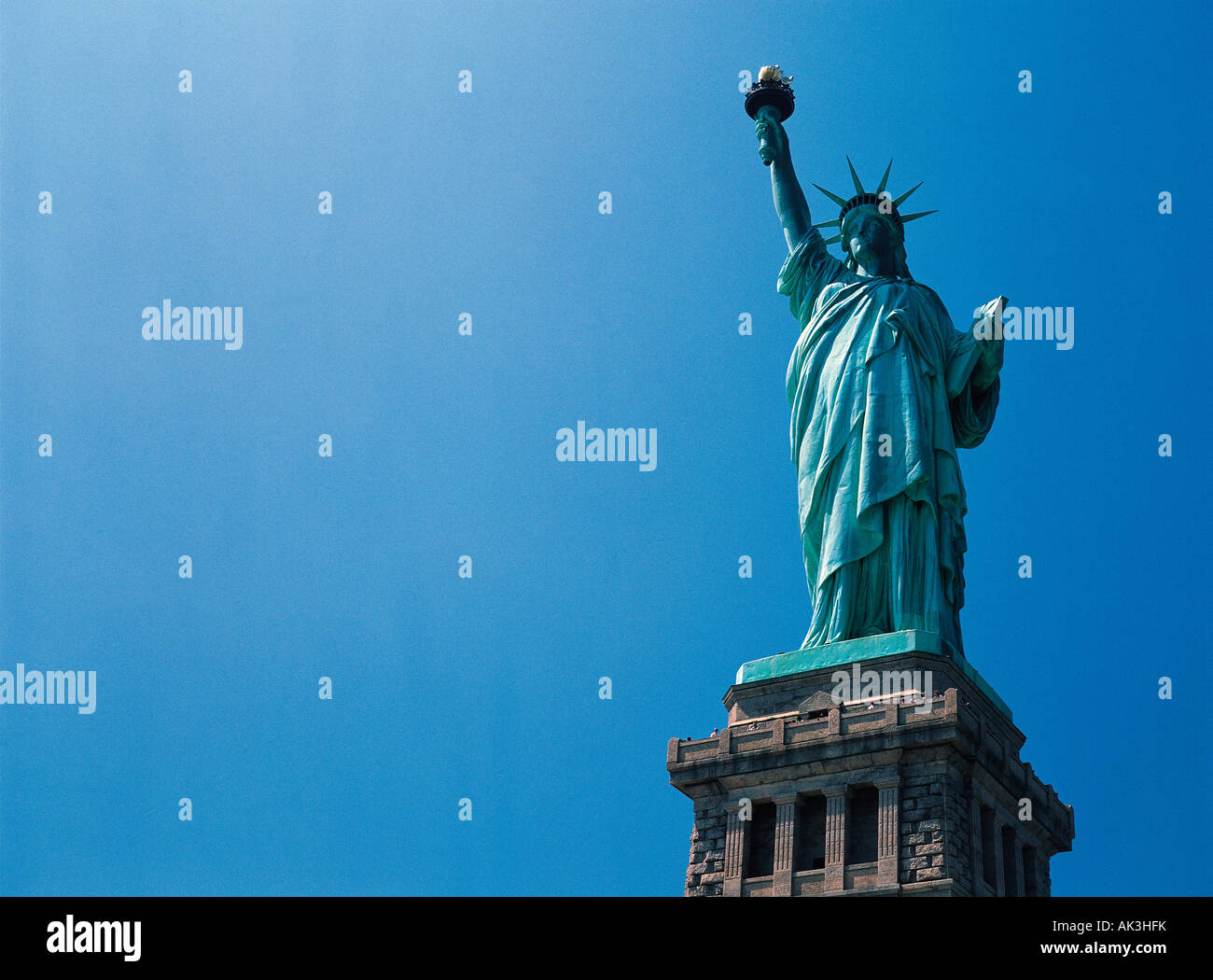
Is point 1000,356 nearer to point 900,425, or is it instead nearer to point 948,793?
point 900,425

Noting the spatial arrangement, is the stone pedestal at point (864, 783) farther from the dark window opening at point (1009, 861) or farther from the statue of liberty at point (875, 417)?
the statue of liberty at point (875, 417)

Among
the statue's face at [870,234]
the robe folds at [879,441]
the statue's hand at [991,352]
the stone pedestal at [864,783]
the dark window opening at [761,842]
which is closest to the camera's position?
the stone pedestal at [864,783]

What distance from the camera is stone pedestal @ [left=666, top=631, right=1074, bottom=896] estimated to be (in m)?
32.6

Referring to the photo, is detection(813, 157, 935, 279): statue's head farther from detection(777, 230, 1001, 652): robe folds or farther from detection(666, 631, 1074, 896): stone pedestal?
detection(666, 631, 1074, 896): stone pedestal

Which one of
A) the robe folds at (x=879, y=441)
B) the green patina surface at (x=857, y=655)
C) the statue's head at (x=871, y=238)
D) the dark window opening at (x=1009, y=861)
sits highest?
the statue's head at (x=871, y=238)

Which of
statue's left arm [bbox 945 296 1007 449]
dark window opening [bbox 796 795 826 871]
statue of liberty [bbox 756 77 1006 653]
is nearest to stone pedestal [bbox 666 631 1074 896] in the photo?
dark window opening [bbox 796 795 826 871]

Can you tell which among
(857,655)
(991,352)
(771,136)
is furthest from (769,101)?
(857,655)

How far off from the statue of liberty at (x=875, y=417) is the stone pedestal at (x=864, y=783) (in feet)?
5.29

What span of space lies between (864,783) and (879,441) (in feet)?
27.6

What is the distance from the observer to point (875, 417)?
3897 centimetres

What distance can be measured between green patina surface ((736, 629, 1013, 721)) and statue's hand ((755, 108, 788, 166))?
1371 centimetres

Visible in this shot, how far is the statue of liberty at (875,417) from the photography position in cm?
3750

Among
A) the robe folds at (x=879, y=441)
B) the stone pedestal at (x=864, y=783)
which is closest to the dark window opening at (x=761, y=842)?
the stone pedestal at (x=864, y=783)
